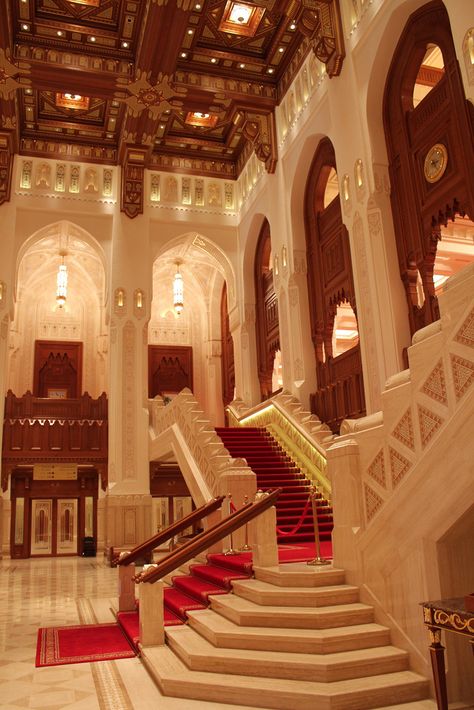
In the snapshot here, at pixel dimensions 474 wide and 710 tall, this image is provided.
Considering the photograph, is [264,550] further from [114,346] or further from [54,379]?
[54,379]

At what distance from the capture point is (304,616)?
4520mm

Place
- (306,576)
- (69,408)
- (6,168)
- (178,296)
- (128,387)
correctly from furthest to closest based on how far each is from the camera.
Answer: (178,296), (69,408), (128,387), (6,168), (306,576)

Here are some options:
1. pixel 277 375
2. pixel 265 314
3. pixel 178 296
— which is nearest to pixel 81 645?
pixel 265 314

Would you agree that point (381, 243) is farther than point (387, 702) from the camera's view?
Yes

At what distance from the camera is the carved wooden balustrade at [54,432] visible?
1518cm

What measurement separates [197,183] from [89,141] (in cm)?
309

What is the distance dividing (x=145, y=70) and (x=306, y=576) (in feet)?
38.0

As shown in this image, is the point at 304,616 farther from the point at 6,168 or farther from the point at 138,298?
the point at 6,168

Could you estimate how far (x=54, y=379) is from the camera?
1938cm

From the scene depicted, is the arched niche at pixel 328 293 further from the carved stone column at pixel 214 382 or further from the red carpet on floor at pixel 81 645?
the carved stone column at pixel 214 382

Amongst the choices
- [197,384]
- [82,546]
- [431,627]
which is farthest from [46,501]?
[431,627]

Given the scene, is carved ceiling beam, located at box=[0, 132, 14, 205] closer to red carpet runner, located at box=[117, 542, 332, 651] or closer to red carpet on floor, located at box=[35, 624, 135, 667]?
red carpet runner, located at box=[117, 542, 332, 651]

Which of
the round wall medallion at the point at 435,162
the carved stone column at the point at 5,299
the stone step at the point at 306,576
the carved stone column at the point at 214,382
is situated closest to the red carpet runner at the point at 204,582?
the stone step at the point at 306,576

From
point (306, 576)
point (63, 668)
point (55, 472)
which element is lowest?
point (63, 668)
